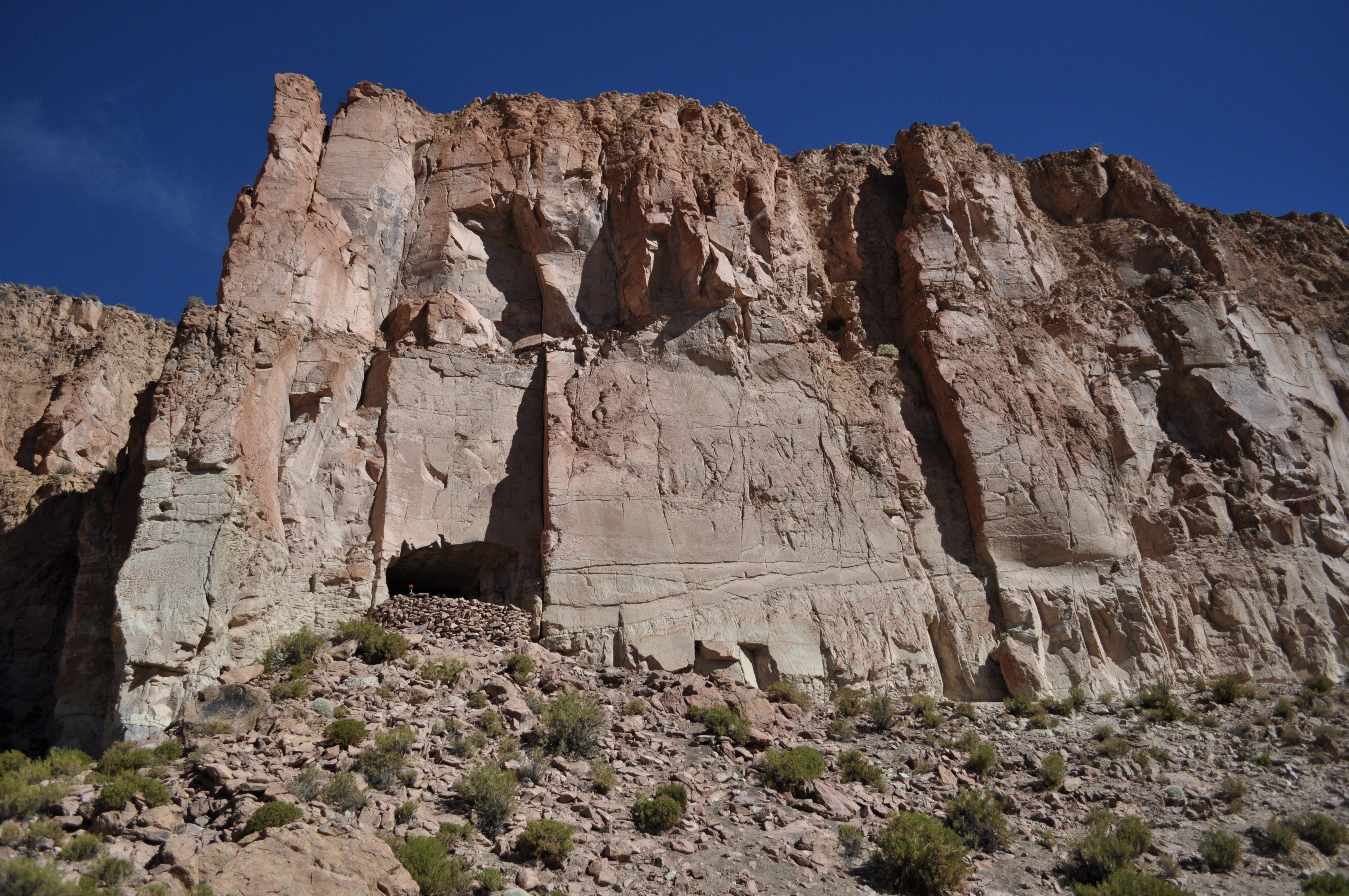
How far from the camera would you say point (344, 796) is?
11.3 metres

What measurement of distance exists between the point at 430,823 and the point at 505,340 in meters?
13.7

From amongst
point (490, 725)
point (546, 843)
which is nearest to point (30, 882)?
point (546, 843)

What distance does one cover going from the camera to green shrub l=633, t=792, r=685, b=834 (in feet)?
40.1

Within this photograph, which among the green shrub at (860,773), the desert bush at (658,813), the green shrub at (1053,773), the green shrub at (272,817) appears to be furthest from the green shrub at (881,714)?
the green shrub at (272,817)

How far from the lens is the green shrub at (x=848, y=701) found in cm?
1745

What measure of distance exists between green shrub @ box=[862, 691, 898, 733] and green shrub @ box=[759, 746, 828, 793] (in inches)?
94.1

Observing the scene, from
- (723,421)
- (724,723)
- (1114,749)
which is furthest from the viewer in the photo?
(723,421)

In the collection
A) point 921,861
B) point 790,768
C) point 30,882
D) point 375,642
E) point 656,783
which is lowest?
point 921,861

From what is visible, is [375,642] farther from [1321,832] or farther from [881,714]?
[1321,832]

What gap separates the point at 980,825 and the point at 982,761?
232 centimetres

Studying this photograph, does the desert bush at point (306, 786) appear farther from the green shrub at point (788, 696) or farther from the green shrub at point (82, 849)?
the green shrub at point (788, 696)

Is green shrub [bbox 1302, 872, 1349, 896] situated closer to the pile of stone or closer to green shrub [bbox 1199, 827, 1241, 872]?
green shrub [bbox 1199, 827, 1241, 872]

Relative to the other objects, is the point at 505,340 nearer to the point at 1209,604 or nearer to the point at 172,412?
the point at 172,412

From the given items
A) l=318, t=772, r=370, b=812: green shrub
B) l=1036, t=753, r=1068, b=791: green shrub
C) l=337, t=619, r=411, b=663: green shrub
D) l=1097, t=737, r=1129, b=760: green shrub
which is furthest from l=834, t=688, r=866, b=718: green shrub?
l=318, t=772, r=370, b=812: green shrub
